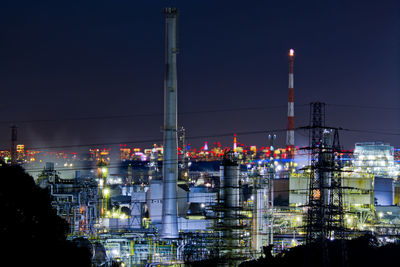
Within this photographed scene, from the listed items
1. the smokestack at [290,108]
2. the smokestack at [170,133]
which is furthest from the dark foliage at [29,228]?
the smokestack at [290,108]

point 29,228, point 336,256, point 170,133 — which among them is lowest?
point 336,256

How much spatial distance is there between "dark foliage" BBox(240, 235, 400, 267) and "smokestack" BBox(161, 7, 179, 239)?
956cm

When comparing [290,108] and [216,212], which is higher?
[290,108]

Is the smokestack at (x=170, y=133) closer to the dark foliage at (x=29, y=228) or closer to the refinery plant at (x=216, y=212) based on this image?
the refinery plant at (x=216, y=212)

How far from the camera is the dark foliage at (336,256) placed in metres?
19.6

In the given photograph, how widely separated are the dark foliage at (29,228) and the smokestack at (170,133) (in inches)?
588

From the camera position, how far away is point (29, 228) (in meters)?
13.9

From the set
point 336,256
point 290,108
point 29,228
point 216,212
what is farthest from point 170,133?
point 290,108

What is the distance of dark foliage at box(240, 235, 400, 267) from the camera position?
64.4ft

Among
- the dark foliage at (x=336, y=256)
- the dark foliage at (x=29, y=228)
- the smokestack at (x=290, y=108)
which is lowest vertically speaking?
the dark foliage at (x=336, y=256)

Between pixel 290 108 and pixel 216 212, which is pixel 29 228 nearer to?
pixel 216 212

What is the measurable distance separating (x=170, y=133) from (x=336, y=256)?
12994mm

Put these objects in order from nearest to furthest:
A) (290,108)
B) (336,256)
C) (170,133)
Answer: (336,256) < (170,133) < (290,108)

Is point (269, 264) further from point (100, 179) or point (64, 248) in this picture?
point (100, 179)
